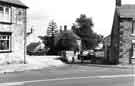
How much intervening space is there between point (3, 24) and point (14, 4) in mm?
2683

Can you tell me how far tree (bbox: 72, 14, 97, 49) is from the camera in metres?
81.7

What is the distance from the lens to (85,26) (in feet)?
278

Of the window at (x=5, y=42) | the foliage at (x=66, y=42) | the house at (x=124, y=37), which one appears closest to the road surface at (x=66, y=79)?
the window at (x=5, y=42)

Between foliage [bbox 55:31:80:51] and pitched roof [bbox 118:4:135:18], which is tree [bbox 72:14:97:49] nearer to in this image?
foliage [bbox 55:31:80:51]

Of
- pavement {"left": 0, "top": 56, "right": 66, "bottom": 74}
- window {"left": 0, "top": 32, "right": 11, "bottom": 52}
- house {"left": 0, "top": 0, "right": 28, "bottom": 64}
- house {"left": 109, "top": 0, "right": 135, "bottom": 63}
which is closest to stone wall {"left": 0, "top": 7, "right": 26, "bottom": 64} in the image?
house {"left": 0, "top": 0, "right": 28, "bottom": 64}

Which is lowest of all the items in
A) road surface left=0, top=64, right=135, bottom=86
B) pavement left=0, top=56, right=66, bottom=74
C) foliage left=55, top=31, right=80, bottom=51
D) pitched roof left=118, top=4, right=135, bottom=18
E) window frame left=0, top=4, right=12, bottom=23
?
pavement left=0, top=56, right=66, bottom=74

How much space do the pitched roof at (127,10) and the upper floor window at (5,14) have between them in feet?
46.3

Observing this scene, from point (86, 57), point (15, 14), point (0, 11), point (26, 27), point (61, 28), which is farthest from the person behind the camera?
point (61, 28)

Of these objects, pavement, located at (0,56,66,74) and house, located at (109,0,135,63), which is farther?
house, located at (109,0,135,63)

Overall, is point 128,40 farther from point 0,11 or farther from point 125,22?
point 0,11

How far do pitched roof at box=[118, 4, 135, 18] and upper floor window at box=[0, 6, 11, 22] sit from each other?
14.1m

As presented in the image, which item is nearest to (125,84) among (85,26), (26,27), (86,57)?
(26,27)

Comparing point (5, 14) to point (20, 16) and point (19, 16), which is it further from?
point (20, 16)

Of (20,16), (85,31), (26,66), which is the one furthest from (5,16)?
(85,31)
